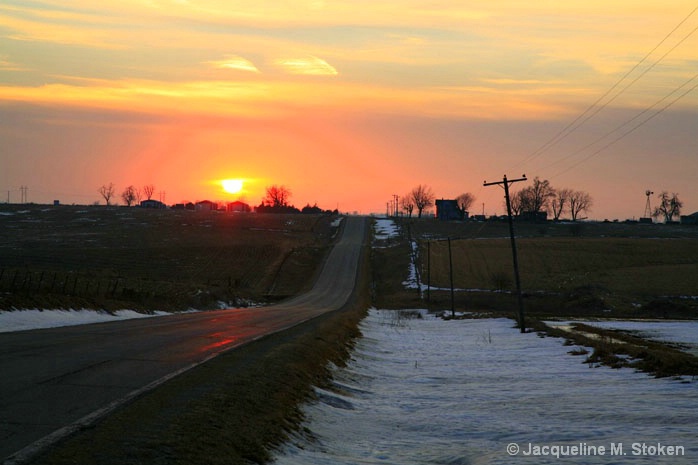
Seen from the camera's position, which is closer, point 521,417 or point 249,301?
point 521,417

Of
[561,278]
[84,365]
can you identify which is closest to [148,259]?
[561,278]

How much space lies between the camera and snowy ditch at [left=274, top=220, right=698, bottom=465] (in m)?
11.5

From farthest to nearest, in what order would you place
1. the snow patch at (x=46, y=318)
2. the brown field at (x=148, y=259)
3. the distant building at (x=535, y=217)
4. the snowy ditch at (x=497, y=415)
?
the distant building at (x=535, y=217) < the brown field at (x=148, y=259) < the snow patch at (x=46, y=318) < the snowy ditch at (x=497, y=415)

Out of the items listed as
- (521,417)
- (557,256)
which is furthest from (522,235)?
(521,417)

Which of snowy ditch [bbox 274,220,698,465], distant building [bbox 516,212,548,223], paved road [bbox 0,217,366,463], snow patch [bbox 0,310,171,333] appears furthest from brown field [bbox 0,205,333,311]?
distant building [bbox 516,212,548,223]

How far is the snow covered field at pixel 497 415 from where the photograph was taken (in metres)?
11.6

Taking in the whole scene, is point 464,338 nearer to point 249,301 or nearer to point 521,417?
point 521,417

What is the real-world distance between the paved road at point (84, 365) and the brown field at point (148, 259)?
26.3 feet

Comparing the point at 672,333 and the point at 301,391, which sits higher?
the point at 301,391

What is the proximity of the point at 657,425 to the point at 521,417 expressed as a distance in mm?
2833

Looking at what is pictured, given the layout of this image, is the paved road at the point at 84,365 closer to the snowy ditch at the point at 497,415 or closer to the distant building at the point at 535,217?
the snowy ditch at the point at 497,415

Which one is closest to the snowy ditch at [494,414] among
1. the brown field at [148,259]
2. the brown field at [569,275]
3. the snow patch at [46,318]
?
the snow patch at [46,318]

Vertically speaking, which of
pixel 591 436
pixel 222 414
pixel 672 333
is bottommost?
pixel 672 333

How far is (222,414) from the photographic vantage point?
11859 mm
